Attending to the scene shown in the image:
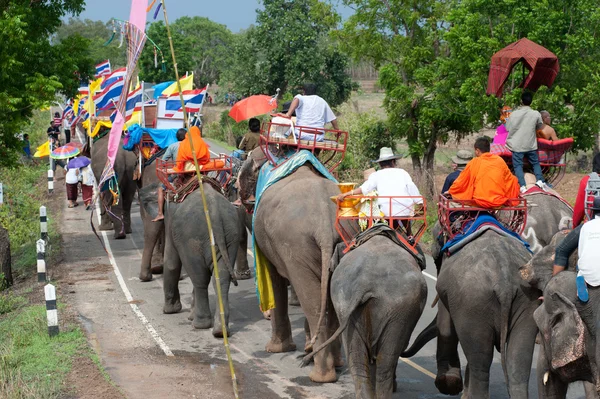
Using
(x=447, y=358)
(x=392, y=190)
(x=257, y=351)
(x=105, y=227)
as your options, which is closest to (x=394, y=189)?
(x=392, y=190)

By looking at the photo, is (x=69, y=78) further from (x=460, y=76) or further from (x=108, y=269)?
(x=460, y=76)

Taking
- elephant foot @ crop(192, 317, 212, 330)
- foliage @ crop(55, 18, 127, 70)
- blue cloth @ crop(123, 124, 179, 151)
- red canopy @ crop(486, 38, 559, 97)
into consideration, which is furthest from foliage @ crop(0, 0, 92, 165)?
foliage @ crop(55, 18, 127, 70)

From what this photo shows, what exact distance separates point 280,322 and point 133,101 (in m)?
8.78

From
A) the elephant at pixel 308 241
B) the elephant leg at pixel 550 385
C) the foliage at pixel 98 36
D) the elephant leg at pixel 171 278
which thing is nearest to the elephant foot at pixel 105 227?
the elephant leg at pixel 171 278

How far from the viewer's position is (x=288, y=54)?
3581cm

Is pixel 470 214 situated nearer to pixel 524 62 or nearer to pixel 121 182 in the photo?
pixel 524 62

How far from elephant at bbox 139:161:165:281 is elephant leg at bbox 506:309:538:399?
8.15 m

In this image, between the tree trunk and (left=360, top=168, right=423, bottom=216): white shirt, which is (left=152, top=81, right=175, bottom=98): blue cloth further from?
(left=360, top=168, right=423, bottom=216): white shirt

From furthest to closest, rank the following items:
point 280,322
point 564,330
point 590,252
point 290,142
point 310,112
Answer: point 310,112, point 280,322, point 290,142, point 564,330, point 590,252

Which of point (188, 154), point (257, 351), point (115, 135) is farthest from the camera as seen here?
point (188, 154)

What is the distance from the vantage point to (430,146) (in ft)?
84.8

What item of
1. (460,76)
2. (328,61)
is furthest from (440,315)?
(328,61)

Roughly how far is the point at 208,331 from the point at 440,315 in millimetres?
4198

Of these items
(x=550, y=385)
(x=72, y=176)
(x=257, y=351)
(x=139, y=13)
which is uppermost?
(x=139, y=13)
